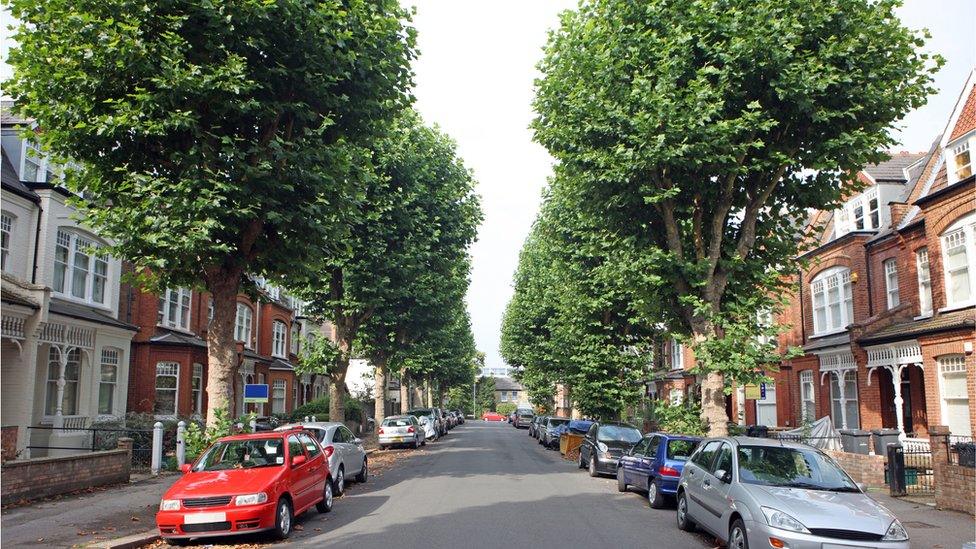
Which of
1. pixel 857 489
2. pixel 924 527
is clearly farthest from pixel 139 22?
pixel 924 527

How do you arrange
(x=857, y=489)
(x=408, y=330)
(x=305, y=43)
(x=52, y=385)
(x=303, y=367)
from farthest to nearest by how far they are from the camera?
(x=408, y=330) → (x=303, y=367) → (x=52, y=385) → (x=305, y=43) → (x=857, y=489)

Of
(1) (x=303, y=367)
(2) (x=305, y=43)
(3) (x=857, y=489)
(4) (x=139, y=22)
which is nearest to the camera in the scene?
(3) (x=857, y=489)

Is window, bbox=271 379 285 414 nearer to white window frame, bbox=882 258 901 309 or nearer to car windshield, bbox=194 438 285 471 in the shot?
car windshield, bbox=194 438 285 471

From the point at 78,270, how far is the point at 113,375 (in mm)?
3796

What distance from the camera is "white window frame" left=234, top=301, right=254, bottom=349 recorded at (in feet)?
118

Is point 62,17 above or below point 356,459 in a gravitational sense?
above

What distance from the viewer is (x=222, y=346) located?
1354 centimetres

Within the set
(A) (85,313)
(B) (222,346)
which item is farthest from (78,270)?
(B) (222,346)

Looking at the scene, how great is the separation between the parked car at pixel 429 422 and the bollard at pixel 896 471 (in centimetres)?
2279

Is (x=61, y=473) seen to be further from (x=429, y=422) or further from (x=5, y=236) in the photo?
(x=429, y=422)

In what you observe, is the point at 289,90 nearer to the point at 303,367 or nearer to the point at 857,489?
the point at 857,489

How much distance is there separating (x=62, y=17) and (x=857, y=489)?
13586mm

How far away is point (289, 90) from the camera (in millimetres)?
12984

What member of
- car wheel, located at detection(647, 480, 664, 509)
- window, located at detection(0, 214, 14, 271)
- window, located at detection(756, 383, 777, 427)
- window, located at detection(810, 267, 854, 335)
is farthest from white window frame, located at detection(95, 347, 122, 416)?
window, located at detection(756, 383, 777, 427)
